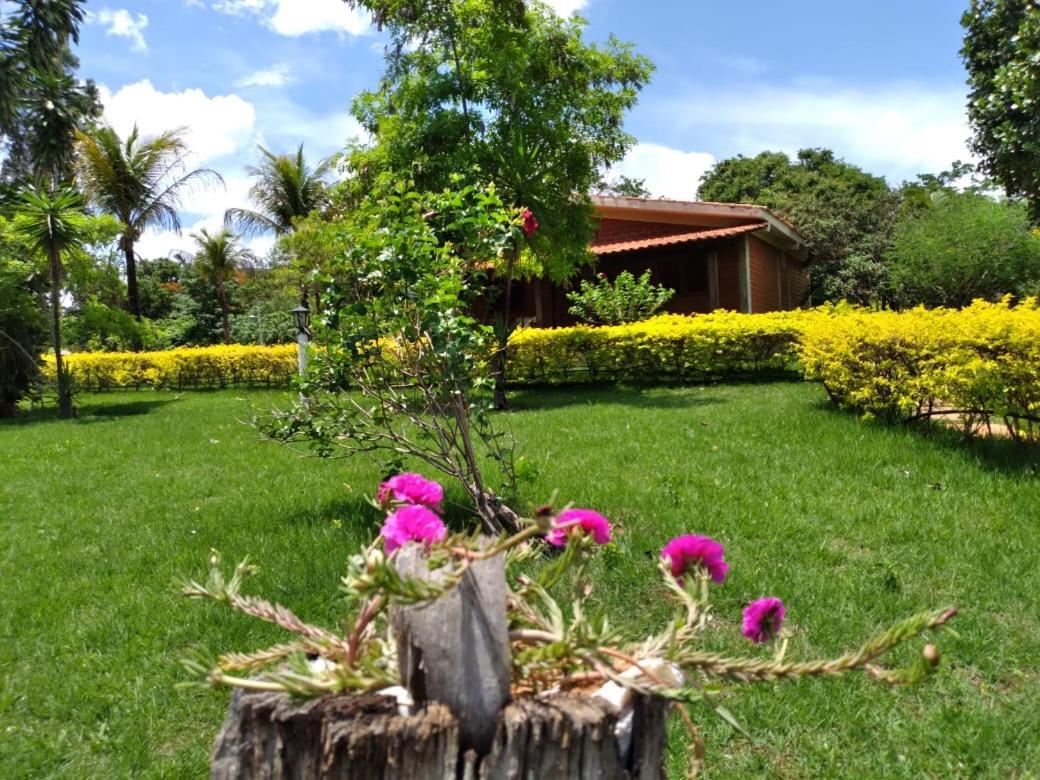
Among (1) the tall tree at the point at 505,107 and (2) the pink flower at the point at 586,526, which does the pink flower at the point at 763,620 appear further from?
(1) the tall tree at the point at 505,107

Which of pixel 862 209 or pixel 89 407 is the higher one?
pixel 862 209

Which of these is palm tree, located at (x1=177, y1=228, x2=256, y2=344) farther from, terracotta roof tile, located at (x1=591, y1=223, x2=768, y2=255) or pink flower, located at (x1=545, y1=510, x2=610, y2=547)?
pink flower, located at (x1=545, y1=510, x2=610, y2=547)

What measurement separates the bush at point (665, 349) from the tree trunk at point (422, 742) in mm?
11405

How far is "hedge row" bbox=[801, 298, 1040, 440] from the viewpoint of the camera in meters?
5.23

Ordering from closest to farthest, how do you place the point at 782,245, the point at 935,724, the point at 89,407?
the point at 935,724 < the point at 89,407 < the point at 782,245

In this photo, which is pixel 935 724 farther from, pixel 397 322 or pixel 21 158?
pixel 21 158

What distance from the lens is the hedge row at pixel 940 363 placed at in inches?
206

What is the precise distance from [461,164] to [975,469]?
7.56 metres

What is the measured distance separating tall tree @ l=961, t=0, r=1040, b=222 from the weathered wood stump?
13473 millimetres

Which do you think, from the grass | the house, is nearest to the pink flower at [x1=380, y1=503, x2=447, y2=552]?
the grass

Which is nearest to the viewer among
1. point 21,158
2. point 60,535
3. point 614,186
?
point 60,535

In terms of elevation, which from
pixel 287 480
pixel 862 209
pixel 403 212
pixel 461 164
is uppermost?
pixel 862 209

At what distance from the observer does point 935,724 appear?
255 cm

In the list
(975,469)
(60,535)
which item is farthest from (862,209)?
(60,535)
